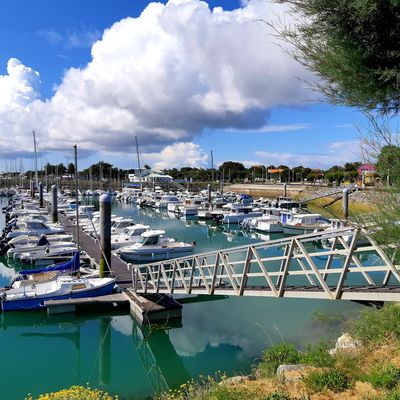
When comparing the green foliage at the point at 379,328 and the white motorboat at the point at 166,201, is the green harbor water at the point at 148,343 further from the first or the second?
the white motorboat at the point at 166,201

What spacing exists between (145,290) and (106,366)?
15.2 feet

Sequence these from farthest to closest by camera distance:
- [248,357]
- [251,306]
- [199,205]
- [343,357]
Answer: [199,205] → [251,306] → [248,357] → [343,357]

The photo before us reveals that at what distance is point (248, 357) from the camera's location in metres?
14.6

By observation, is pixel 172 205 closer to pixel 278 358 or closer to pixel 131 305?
pixel 131 305

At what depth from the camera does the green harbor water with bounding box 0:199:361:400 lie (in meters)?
13.7

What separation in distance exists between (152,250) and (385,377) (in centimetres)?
2519

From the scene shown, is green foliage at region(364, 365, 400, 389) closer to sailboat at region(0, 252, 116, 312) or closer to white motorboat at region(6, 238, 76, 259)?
sailboat at region(0, 252, 116, 312)

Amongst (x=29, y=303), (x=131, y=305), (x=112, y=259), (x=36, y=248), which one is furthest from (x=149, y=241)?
(x=29, y=303)

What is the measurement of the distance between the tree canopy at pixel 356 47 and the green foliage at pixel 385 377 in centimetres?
466

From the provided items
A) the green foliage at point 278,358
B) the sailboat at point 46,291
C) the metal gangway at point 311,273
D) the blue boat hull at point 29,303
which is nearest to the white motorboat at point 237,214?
the metal gangway at point 311,273

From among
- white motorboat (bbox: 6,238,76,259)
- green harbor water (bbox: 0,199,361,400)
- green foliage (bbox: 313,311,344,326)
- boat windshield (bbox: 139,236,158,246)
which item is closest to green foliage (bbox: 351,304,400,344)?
green harbor water (bbox: 0,199,361,400)

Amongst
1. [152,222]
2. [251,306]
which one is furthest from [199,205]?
[251,306]

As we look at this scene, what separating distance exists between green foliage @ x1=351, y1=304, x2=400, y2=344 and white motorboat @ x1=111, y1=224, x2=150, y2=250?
24.5 metres

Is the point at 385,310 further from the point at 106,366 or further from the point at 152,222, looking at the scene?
the point at 152,222
